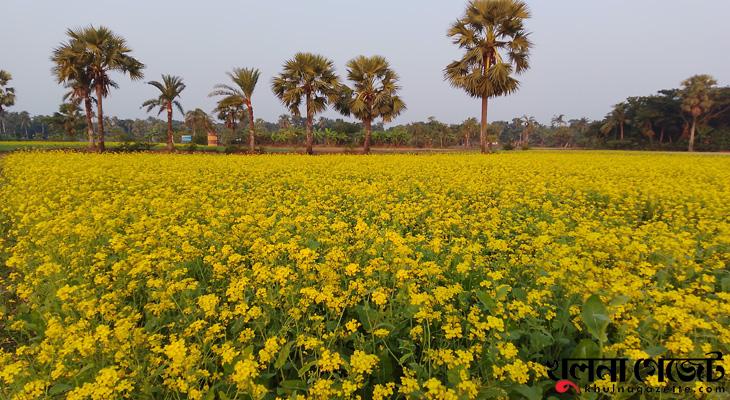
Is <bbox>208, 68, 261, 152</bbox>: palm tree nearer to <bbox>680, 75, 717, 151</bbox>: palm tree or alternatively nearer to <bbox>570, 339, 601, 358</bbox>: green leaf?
<bbox>570, 339, 601, 358</bbox>: green leaf

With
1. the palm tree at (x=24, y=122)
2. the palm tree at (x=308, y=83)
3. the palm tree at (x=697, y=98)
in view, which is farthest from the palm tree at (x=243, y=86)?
the palm tree at (x=24, y=122)

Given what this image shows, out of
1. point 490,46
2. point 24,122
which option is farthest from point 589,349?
point 24,122

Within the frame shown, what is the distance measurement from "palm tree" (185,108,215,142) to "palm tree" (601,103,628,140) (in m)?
71.0

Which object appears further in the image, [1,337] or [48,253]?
[48,253]

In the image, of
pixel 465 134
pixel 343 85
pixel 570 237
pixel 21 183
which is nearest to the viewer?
pixel 570 237

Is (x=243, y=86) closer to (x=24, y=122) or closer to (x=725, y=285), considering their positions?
(x=725, y=285)

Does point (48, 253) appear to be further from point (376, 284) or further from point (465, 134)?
point (465, 134)

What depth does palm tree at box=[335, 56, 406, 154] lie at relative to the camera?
28.4 metres

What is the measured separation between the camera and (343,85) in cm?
2828

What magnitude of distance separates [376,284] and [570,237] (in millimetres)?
3233

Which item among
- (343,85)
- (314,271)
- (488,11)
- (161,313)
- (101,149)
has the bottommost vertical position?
(161,313)

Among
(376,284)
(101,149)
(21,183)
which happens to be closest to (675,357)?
(376,284)

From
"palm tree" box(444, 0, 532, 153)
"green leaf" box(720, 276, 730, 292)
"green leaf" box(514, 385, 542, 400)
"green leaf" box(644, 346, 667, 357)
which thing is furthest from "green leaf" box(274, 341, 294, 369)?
"palm tree" box(444, 0, 532, 153)

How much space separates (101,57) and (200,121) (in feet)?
138
